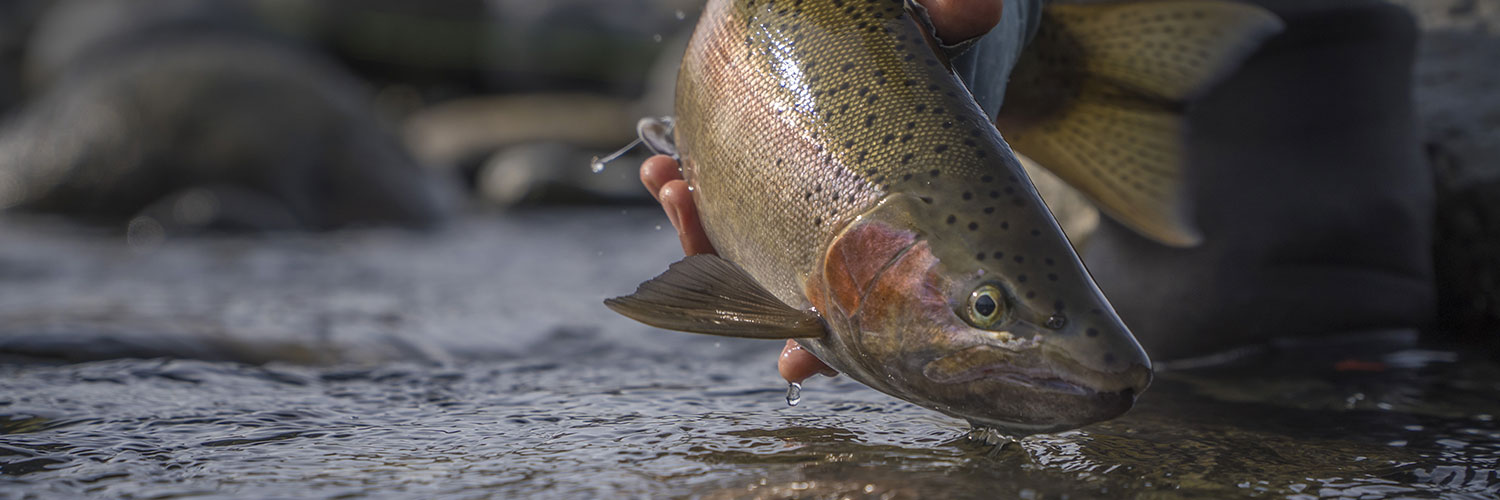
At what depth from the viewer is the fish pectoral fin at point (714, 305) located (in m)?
1.88

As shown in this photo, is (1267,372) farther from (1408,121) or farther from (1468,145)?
(1468,145)

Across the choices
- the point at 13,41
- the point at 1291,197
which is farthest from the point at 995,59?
the point at 13,41

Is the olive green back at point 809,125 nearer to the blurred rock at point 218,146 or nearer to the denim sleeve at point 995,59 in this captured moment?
the denim sleeve at point 995,59

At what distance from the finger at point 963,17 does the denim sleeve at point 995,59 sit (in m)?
0.07

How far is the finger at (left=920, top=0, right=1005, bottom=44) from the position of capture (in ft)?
6.94

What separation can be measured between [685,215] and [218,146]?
344 inches

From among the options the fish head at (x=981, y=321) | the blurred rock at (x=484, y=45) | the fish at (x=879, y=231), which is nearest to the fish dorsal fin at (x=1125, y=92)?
the fish at (x=879, y=231)

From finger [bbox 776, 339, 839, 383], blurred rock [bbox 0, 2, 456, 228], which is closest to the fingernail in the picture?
finger [bbox 776, 339, 839, 383]

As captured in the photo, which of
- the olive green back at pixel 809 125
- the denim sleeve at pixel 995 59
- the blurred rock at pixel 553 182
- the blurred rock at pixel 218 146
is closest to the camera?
the olive green back at pixel 809 125

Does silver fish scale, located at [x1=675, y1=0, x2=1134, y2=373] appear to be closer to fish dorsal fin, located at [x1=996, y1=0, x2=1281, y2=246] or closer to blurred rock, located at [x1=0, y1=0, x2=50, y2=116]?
fish dorsal fin, located at [x1=996, y1=0, x2=1281, y2=246]

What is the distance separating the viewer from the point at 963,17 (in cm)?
212

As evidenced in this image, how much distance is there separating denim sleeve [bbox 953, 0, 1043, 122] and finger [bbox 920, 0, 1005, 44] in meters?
0.07

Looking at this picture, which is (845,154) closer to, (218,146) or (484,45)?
(218,146)

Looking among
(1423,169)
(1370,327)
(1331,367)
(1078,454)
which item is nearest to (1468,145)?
(1423,169)
